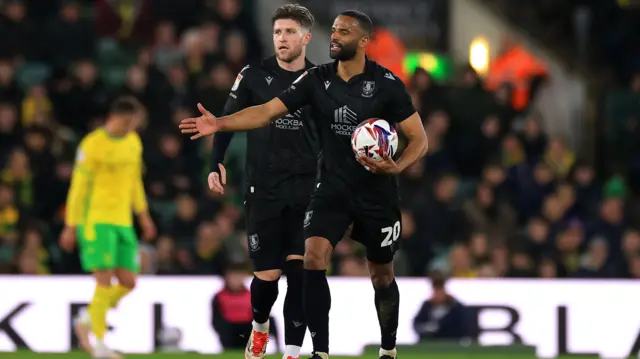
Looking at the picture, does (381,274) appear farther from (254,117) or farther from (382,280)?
(254,117)

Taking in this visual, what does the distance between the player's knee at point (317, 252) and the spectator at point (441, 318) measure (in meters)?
5.41

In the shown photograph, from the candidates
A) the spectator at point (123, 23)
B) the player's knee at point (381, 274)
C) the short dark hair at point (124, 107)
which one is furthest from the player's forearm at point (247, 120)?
the spectator at point (123, 23)

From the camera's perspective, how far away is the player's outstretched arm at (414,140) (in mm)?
9344

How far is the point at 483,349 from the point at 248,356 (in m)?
3.83

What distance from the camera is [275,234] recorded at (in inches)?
404

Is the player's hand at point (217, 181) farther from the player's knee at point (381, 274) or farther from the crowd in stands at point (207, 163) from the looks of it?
the crowd in stands at point (207, 163)

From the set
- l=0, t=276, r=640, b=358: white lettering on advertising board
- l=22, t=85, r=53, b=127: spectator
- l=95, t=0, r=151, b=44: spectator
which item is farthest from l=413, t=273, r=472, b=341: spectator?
l=95, t=0, r=151, b=44: spectator

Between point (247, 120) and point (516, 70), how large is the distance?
35.9ft

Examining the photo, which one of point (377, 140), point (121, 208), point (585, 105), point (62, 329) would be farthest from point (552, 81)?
point (377, 140)

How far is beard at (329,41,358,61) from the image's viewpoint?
9.36 m

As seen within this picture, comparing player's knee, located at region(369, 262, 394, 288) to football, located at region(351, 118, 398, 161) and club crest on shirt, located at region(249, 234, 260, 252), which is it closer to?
football, located at region(351, 118, 398, 161)

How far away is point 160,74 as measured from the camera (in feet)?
56.6

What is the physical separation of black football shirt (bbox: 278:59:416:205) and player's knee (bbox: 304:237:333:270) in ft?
1.03

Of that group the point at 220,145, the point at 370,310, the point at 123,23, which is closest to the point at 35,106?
the point at 123,23
